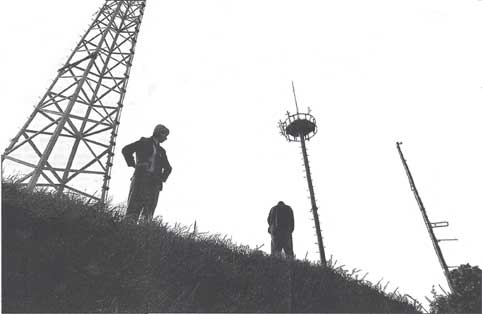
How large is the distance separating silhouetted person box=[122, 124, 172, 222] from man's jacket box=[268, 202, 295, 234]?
3228 millimetres

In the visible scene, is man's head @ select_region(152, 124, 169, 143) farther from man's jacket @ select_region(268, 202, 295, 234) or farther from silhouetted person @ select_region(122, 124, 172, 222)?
man's jacket @ select_region(268, 202, 295, 234)

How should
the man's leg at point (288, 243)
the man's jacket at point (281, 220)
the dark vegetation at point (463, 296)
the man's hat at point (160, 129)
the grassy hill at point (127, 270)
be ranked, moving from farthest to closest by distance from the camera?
the man's jacket at point (281, 220) → the man's leg at point (288, 243) → the man's hat at point (160, 129) → the dark vegetation at point (463, 296) → the grassy hill at point (127, 270)

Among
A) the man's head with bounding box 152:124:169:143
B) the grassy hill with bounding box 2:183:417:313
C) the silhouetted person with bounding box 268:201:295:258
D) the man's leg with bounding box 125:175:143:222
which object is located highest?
the man's head with bounding box 152:124:169:143

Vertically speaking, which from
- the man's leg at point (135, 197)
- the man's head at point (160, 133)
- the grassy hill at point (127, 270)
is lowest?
the grassy hill at point (127, 270)

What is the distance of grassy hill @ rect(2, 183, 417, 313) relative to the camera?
2846 mm

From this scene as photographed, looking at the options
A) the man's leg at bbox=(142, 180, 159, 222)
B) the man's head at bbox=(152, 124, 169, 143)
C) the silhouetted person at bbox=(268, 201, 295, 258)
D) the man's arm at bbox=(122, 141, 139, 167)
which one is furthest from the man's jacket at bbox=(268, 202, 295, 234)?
the man's arm at bbox=(122, 141, 139, 167)

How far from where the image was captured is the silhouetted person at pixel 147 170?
5543mm

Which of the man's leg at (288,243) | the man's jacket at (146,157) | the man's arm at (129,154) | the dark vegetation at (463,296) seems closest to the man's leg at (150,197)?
the man's jacket at (146,157)

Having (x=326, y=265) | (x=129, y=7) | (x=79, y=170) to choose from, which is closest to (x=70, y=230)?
(x=326, y=265)

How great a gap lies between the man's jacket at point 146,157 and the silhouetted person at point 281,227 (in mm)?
3244

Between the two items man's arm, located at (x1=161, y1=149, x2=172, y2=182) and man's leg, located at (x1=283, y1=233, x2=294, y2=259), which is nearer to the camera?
man's arm, located at (x1=161, y1=149, x2=172, y2=182)

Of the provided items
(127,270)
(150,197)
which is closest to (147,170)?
(150,197)

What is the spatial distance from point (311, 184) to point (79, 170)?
37.6ft

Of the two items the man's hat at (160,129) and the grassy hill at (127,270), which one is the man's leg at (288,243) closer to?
the grassy hill at (127,270)
